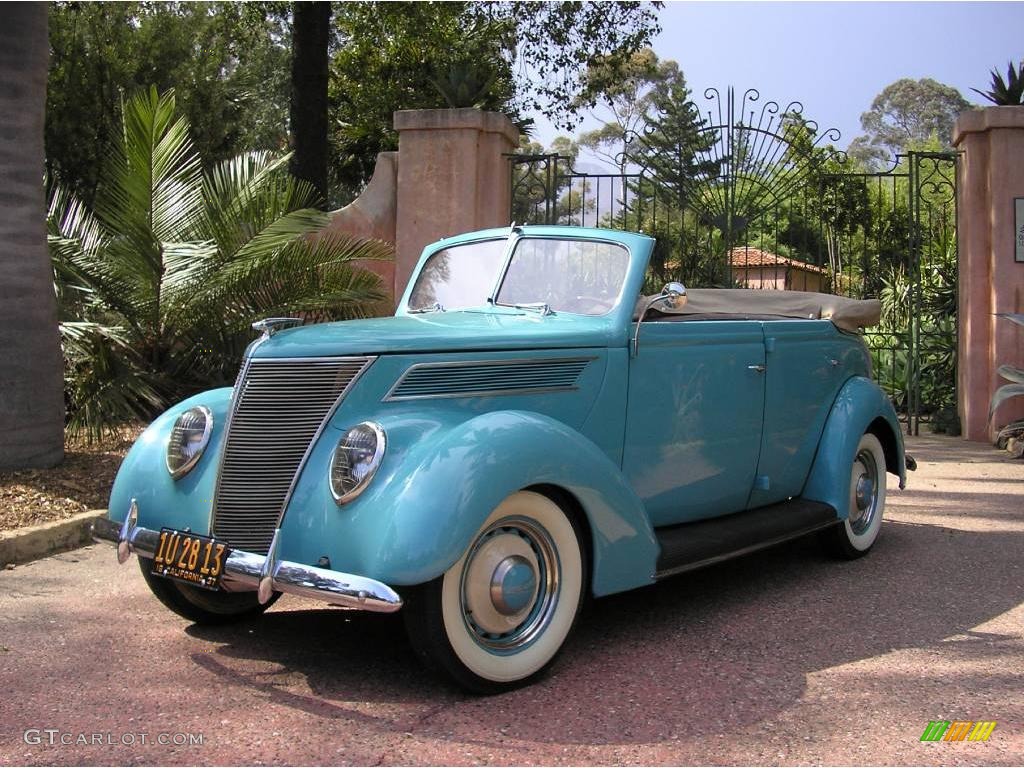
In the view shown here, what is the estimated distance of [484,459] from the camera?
3.32m

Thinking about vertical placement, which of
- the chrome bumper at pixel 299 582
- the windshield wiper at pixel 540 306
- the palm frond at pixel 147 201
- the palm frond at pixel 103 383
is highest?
the palm frond at pixel 147 201

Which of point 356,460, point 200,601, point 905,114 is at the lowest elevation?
point 200,601

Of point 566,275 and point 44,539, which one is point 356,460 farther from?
point 44,539

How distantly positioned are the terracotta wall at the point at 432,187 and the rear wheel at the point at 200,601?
6.25 metres

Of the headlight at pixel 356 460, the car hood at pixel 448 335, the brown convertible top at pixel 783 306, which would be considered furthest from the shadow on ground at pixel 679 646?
the brown convertible top at pixel 783 306

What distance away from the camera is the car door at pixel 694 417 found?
431 cm

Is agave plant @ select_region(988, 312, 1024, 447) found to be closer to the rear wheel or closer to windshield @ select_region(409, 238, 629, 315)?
windshield @ select_region(409, 238, 629, 315)

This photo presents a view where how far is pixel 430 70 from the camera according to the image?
63.9ft

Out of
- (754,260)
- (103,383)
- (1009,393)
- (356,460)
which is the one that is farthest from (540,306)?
(754,260)

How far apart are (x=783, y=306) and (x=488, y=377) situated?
8.36ft

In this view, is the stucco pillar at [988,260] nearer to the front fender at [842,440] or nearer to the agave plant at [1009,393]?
the agave plant at [1009,393]

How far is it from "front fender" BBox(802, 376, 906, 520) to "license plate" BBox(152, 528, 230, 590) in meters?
3.13

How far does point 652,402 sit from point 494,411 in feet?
2.99

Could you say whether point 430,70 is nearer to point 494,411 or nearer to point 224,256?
point 224,256
